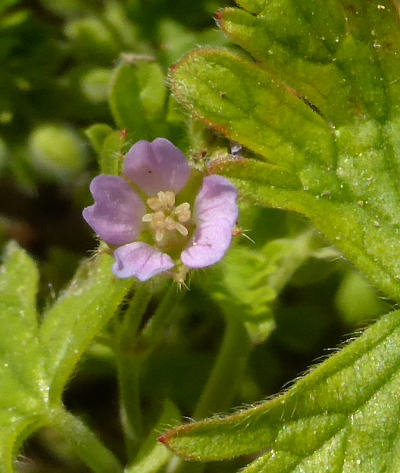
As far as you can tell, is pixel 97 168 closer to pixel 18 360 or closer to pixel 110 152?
pixel 110 152

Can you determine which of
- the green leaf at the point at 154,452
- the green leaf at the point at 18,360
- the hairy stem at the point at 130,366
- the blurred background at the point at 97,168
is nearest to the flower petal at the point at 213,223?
the hairy stem at the point at 130,366

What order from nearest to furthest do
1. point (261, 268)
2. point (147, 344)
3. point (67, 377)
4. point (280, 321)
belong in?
point (67, 377), point (147, 344), point (261, 268), point (280, 321)

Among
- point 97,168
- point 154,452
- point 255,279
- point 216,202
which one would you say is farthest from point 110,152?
point 97,168

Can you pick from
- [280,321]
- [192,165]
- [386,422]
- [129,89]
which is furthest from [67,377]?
[280,321]

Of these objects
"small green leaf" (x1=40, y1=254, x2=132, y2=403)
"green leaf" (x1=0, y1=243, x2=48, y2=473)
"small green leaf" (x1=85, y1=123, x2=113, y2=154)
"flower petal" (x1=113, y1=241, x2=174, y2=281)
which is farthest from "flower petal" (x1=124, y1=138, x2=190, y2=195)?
"green leaf" (x1=0, y1=243, x2=48, y2=473)

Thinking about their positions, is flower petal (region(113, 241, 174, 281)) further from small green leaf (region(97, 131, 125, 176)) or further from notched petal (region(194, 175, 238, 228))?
small green leaf (region(97, 131, 125, 176))

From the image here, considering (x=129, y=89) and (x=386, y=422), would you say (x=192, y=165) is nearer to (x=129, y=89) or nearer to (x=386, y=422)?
(x=129, y=89)
